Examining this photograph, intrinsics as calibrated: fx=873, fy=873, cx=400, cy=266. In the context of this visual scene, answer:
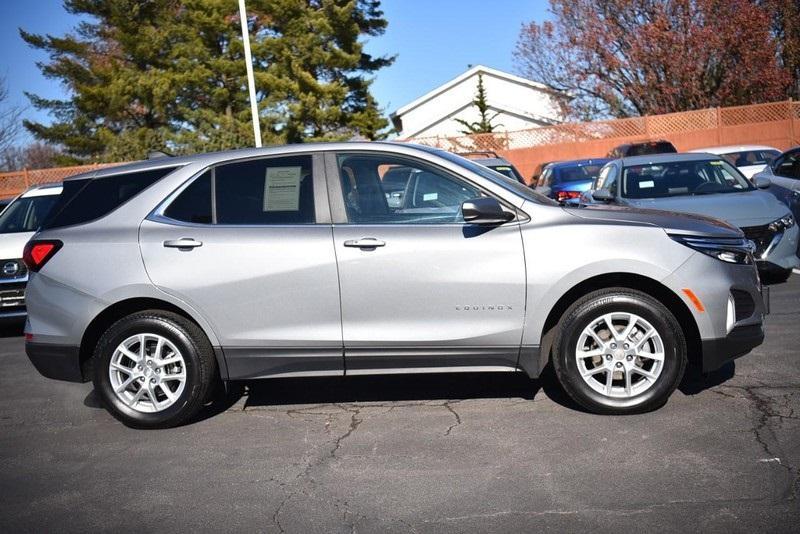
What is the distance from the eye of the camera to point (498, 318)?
211 inches

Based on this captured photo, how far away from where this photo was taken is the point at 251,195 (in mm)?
5711

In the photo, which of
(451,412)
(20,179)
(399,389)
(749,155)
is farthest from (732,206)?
(20,179)

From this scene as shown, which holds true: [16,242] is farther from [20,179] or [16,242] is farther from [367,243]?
[20,179]

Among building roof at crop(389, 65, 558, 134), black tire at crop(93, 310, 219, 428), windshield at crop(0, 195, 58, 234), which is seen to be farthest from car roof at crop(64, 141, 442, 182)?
building roof at crop(389, 65, 558, 134)

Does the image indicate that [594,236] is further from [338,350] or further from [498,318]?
[338,350]

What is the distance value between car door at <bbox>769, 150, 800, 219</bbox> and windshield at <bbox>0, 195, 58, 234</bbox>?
31.3 ft

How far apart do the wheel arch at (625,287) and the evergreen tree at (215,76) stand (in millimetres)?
27708

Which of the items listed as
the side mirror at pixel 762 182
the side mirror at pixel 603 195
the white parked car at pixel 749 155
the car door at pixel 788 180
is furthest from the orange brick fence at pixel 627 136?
the side mirror at pixel 762 182

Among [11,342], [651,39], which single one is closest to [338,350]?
[11,342]

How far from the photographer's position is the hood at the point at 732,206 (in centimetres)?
923

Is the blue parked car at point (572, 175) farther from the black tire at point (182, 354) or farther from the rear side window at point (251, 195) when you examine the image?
the black tire at point (182, 354)

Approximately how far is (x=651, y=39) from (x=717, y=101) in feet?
12.5

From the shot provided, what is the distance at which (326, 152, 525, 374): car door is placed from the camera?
5.34 meters

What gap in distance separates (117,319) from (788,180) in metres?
9.18
